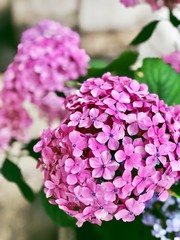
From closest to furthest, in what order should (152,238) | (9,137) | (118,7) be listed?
(152,238) < (9,137) < (118,7)

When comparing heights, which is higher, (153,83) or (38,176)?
(153,83)

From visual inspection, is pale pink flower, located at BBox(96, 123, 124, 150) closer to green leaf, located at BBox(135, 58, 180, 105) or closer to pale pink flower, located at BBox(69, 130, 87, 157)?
pale pink flower, located at BBox(69, 130, 87, 157)

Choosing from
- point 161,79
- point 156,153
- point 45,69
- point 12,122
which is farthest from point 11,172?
point 156,153

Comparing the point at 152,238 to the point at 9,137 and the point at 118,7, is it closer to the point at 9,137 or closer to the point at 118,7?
the point at 9,137

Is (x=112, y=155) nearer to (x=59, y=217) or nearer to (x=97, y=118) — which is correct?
(x=97, y=118)

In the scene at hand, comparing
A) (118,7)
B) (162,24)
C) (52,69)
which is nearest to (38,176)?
(162,24)

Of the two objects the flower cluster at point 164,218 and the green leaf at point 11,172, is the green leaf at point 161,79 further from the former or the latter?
the green leaf at point 11,172
